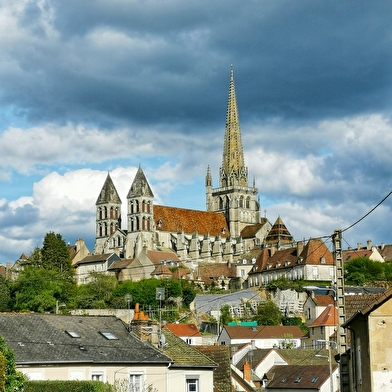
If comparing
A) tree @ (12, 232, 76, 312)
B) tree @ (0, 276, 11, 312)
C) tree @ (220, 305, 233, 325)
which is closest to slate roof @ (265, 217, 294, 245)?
tree @ (12, 232, 76, 312)

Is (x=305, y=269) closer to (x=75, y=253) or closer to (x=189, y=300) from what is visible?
(x=189, y=300)

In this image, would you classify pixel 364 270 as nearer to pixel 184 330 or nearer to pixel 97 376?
pixel 184 330

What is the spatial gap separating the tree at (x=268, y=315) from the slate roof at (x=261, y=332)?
554 inches

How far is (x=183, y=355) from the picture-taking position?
129 feet

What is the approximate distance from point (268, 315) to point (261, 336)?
22.0 metres

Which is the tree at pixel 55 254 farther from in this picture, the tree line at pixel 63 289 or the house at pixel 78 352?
the house at pixel 78 352

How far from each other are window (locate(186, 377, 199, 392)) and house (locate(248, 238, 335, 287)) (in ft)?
356

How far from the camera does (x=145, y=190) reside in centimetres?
19888

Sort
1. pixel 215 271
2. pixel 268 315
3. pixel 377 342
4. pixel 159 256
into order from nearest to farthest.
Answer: pixel 377 342 < pixel 268 315 < pixel 215 271 < pixel 159 256

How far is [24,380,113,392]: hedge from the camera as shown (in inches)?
1259

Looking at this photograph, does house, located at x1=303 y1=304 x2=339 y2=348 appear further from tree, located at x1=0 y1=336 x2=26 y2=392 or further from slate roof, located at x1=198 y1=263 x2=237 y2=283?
tree, located at x1=0 y1=336 x2=26 y2=392

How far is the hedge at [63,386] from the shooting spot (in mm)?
31984

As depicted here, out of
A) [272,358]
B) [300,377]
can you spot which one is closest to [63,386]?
[300,377]

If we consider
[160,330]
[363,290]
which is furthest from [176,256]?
[160,330]
